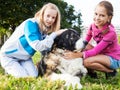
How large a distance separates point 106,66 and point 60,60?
114 cm

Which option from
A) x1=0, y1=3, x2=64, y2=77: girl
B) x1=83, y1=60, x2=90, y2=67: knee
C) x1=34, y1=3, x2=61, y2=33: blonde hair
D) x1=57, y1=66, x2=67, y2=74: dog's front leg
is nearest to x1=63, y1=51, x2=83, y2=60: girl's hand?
x1=57, y1=66, x2=67, y2=74: dog's front leg

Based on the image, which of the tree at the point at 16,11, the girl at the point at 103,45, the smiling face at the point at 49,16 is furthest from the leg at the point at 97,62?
the tree at the point at 16,11

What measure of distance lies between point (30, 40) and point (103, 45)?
130 cm

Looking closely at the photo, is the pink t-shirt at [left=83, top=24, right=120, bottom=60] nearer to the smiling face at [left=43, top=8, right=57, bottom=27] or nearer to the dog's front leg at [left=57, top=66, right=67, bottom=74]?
the dog's front leg at [left=57, top=66, right=67, bottom=74]

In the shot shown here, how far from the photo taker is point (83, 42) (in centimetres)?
642

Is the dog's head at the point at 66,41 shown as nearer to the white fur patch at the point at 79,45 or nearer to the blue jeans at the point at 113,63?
the white fur patch at the point at 79,45

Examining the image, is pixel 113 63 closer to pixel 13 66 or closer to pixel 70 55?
pixel 70 55

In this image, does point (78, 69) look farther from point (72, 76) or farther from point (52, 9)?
point (52, 9)

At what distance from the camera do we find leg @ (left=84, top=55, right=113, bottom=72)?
7.03 metres

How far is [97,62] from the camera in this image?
713cm

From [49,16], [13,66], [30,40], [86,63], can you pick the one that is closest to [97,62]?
[86,63]

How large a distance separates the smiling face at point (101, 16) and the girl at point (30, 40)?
2.18 ft

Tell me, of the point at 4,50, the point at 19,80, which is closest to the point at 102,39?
the point at 4,50

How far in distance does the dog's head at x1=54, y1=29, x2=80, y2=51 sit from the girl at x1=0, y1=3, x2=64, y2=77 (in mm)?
104
